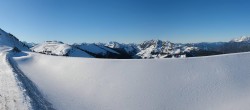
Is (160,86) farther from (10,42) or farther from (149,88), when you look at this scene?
(10,42)

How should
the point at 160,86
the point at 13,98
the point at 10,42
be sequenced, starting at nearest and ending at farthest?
1. the point at 13,98
2. the point at 160,86
3. the point at 10,42

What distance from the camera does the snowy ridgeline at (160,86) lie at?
16.3m

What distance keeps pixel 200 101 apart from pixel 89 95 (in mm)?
8007

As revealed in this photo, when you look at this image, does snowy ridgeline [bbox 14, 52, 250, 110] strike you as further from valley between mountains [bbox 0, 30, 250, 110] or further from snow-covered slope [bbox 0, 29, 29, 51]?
snow-covered slope [bbox 0, 29, 29, 51]

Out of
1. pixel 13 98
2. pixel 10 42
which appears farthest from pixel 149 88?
pixel 10 42

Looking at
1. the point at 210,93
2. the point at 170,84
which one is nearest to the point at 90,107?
the point at 170,84

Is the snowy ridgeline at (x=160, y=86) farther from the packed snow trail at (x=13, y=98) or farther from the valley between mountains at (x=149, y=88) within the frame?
the packed snow trail at (x=13, y=98)

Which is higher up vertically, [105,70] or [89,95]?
[105,70]

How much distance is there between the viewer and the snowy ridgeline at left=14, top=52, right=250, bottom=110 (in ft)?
53.5

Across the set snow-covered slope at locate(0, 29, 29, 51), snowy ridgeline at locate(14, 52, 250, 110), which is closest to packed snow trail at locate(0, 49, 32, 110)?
snowy ridgeline at locate(14, 52, 250, 110)

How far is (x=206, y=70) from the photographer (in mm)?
19922

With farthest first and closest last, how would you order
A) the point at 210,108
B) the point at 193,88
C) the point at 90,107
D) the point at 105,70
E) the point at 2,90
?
the point at 105,70 → the point at 2,90 → the point at 193,88 → the point at 90,107 → the point at 210,108

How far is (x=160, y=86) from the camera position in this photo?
63.2ft

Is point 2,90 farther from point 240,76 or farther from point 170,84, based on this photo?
point 240,76
